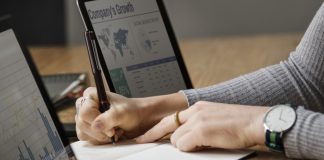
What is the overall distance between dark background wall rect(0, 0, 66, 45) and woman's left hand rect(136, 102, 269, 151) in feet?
6.05

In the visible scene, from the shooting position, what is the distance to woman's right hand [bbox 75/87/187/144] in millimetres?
1061

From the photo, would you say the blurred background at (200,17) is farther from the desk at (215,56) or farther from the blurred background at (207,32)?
the desk at (215,56)

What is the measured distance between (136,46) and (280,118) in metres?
0.43

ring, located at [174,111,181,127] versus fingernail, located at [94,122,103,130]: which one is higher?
fingernail, located at [94,122,103,130]

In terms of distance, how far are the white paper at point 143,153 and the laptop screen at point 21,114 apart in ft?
0.20

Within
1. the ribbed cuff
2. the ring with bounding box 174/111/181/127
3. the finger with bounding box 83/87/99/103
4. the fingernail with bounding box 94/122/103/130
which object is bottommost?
the ribbed cuff

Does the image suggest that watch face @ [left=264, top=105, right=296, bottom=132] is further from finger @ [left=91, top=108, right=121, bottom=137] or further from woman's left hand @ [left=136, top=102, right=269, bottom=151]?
finger @ [left=91, top=108, right=121, bottom=137]

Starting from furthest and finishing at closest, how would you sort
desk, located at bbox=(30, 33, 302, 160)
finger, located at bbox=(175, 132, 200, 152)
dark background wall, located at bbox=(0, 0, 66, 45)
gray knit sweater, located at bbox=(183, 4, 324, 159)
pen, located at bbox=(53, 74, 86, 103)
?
1. dark background wall, located at bbox=(0, 0, 66, 45)
2. desk, located at bbox=(30, 33, 302, 160)
3. pen, located at bbox=(53, 74, 86, 103)
4. gray knit sweater, located at bbox=(183, 4, 324, 159)
5. finger, located at bbox=(175, 132, 200, 152)

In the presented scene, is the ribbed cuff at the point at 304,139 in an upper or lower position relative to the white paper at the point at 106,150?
lower

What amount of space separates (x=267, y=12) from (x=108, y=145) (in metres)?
2.11

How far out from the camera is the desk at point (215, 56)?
1.69 m

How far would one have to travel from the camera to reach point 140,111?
3.64ft

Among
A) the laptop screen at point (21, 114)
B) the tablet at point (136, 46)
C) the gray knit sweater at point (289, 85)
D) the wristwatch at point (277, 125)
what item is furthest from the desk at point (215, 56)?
the wristwatch at point (277, 125)

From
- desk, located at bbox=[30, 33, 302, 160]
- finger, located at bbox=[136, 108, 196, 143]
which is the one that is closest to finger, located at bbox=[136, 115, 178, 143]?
finger, located at bbox=[136, 108, 196, 143]
